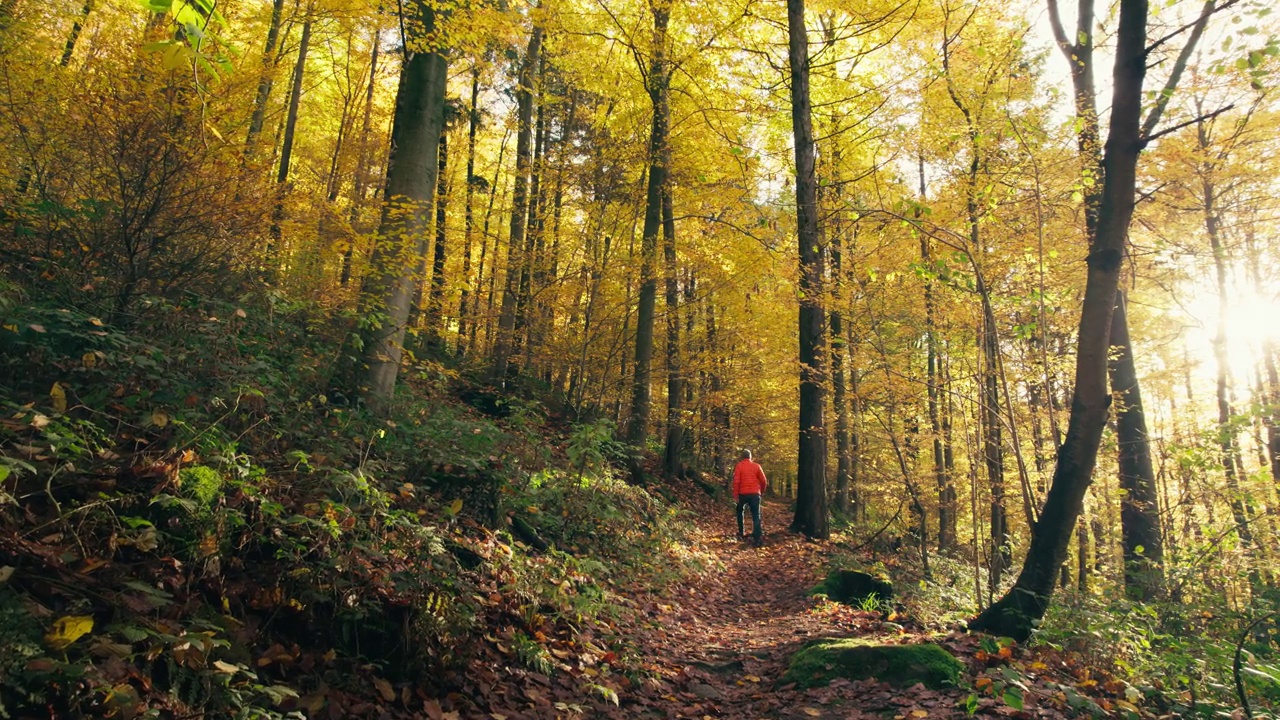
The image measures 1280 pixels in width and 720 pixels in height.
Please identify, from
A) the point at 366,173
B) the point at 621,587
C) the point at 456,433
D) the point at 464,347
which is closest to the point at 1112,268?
the point at 621,587

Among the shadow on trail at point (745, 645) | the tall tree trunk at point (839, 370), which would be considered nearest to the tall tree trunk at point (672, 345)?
the tall tree trunk at point (839, 370)

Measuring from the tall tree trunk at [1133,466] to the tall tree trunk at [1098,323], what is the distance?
4263 millimetres

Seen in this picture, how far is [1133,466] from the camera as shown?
10.6 m

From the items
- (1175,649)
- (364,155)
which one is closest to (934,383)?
(1175,649)

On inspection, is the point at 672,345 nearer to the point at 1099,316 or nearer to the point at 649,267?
the point at 649,267

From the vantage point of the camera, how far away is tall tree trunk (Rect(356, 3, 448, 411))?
667 cm

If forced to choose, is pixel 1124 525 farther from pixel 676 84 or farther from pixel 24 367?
pixel 24 367

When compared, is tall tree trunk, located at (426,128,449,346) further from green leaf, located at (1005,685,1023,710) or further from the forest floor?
green leaf, located at (1005,685,1023,710)

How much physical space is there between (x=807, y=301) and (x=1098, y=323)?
6.43 m

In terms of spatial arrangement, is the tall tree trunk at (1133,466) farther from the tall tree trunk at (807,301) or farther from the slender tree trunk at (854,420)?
the tall tree trunk at (807,301)

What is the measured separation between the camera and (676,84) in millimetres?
12852

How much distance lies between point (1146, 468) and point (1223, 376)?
10.2m

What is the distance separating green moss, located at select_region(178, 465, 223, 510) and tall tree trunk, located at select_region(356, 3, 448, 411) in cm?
353

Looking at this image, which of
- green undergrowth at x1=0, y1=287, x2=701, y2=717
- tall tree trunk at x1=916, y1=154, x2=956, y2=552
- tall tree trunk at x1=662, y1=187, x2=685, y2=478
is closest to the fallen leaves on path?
green undergrowth at x1=0, y1=287, x2=701, y2=717
